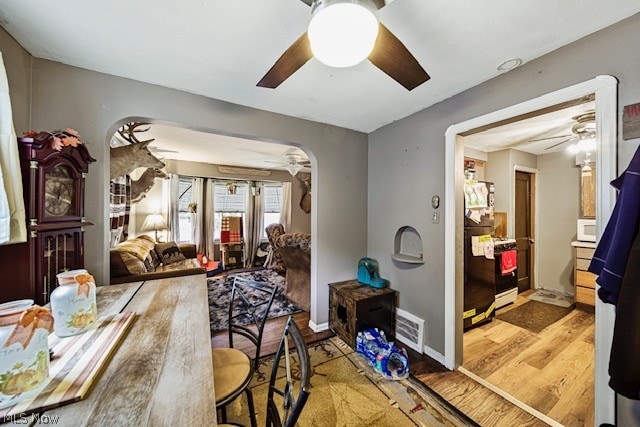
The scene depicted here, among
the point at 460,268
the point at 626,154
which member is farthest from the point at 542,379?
the point at 626,154

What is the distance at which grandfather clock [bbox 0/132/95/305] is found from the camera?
1171 mm

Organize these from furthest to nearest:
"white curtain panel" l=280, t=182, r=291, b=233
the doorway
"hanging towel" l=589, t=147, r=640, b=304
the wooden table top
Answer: "white curtain panel" l=280, t=182, r=291, b=233 < the doorway < "hanging towel" l=589, t=147, r=640, b=304 < the wooden table top

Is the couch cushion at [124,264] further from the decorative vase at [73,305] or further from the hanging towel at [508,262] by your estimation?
the hanging towel at [508,262]

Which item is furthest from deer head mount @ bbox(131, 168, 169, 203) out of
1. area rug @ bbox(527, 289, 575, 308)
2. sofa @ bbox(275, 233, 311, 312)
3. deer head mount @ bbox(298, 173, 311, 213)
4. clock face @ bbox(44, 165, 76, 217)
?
area rug @ bbox(527, 289, 575, 308)

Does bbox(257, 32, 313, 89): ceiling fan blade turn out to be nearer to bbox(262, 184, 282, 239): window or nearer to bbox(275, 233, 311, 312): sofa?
bbox(275, 233, 311, 312): sofa

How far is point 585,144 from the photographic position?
9.02ft

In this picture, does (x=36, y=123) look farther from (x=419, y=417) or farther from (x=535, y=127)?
(x=535, y=127)

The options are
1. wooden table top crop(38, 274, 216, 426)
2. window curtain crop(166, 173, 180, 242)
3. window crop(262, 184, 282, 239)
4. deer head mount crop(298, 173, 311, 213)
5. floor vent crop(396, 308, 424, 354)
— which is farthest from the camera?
deer head mount crop(298, 173, 311, 213)

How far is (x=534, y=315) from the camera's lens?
3076 mm

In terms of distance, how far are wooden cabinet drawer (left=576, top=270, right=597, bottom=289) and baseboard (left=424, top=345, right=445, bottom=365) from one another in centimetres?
260

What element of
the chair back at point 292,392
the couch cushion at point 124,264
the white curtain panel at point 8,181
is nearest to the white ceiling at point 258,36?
the white curtain panel at point 8,181

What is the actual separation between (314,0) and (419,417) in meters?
2.40

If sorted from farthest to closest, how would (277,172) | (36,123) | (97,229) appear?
1. (277,172)
2. (97,229)
3. (36,123)

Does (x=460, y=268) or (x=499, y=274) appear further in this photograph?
(x=499, y=274)
